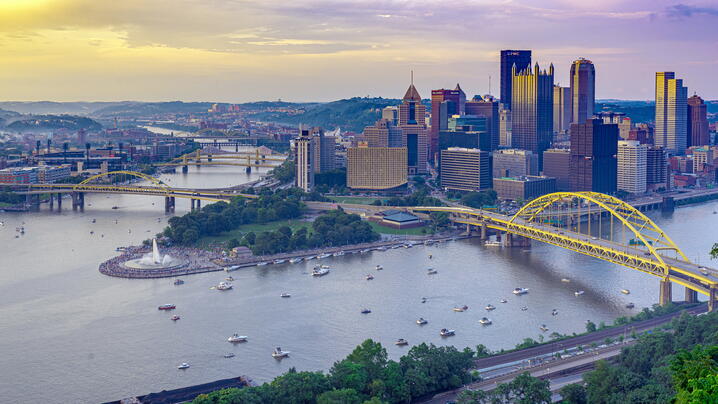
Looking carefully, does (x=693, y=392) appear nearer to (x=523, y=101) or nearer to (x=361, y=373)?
(x=361, y=373)

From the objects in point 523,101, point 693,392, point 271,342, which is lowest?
point 271,342

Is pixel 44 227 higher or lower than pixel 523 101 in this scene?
lower

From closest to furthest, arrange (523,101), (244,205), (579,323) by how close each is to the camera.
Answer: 1. (579,323)
2. (244,205)
3. (523,101)

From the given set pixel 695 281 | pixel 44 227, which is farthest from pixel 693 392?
pixel 44 227

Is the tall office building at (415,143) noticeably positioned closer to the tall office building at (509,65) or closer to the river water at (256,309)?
the tall office building at (509,65)

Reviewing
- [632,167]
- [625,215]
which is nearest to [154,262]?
[625,215]

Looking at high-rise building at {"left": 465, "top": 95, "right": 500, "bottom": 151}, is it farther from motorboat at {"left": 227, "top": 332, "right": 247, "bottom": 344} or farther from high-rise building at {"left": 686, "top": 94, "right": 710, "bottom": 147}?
motorboat at {"left": 227, "top": 332, "right": 247, "bottom": 344}

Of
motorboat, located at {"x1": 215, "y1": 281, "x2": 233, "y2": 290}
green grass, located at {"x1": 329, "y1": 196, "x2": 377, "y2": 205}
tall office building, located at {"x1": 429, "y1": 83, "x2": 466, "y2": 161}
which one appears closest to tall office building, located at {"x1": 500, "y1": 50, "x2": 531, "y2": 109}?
tall office building, located at {"x1": 429, "y1": 83, "x2": 466, "y2": 161}
